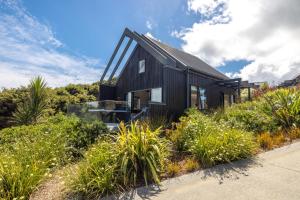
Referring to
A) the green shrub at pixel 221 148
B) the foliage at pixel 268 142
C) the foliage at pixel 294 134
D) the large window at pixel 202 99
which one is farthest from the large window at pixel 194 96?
the green shrub at pixel 221 148

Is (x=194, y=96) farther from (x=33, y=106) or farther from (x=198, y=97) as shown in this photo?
(x=33, y=106)

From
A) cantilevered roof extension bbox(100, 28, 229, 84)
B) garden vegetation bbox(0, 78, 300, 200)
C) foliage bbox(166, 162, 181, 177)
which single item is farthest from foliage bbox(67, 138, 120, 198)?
cantilevered roof extension bbox(100, 28, 229, 84)

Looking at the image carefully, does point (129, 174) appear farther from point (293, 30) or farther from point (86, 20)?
point (293, 30)

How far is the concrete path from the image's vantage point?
2.98 meters

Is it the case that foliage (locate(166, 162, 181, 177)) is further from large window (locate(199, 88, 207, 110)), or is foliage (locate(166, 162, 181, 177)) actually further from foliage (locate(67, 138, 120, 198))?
large window (locate(199, 88, 207, 110))

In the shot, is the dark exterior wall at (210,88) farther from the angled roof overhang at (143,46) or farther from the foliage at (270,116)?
the foliage at (270,116)

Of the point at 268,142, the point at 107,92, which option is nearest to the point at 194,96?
the point at 107,92

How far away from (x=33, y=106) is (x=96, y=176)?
8.64 m

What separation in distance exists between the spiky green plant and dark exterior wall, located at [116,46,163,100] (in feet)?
18.3

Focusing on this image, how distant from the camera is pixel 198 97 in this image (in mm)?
12625

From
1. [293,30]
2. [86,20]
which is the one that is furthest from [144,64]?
[293,30]

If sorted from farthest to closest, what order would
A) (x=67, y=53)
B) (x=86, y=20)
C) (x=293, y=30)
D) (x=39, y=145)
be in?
1. (x=67, y=53)
2. (x=293, y=30)
3. (x=86, y=20)
4. (x=39, y=145)

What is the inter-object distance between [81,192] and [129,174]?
32.1 inches

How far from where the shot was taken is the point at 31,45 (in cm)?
1084
